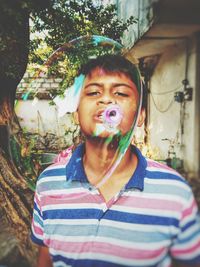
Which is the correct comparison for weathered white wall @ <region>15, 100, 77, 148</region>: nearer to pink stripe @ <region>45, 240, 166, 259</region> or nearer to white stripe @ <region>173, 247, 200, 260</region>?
pink stripe @ <region>45, 240, 166, 259</region>

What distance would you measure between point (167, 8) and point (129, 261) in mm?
2573

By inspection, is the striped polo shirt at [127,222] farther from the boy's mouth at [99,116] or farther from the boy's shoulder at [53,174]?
the boy's mouth at [99,116]

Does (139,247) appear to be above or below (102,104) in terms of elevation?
below

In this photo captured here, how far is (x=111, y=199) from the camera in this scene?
1.38 m

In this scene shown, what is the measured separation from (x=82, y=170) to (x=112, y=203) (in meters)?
0.25

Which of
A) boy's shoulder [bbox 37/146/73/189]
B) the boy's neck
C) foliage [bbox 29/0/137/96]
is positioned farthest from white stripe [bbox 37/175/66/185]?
foliage [bbox 29/0/137/96]

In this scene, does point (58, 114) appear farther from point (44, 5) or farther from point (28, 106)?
point (44, 5)

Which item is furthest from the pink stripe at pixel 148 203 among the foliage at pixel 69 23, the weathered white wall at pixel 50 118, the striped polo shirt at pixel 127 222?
the foliage at pixel 69 23

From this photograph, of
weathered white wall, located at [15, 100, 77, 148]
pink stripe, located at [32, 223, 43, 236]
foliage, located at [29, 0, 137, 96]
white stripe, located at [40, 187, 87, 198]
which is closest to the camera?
white stripe, located at [40, 187, 87, 198]

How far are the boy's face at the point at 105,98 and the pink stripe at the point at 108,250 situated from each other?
0.49 metres

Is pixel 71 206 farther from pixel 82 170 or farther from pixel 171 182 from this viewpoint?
pixel 171 182

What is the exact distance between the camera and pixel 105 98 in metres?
1.34

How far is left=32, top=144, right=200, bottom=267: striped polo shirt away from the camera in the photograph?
4.16 feet

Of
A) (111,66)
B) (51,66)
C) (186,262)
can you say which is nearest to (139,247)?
(186,262)
